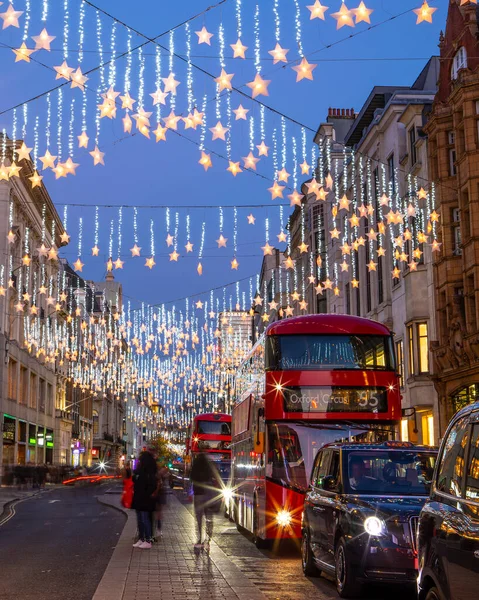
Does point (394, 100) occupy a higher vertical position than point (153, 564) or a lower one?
higher

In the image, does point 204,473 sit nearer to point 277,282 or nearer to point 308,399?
point 308,399

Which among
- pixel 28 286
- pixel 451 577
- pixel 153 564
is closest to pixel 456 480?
pixel 451 577

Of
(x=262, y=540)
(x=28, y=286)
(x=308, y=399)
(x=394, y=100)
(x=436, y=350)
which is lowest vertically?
(x=262, y=540)

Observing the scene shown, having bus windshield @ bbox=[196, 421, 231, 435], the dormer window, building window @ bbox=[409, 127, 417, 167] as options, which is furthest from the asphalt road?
the dormer window

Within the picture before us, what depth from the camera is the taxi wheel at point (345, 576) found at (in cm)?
1073

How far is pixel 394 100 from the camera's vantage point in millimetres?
40062

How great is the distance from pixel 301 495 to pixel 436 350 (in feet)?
61.5

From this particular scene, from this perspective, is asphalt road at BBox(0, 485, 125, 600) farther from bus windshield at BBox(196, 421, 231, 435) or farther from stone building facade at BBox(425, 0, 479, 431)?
stone building facade at BBox(425, 0, 479, 431)

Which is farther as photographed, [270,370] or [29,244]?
[29,244]

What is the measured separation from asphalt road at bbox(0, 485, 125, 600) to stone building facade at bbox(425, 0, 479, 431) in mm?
12861

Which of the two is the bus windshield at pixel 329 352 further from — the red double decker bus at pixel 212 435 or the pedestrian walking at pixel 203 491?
the red double decker bus at pixel 212 435

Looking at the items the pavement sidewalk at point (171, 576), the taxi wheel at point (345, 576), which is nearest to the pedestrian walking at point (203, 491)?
the pavement sidewalk at point (171, 576)

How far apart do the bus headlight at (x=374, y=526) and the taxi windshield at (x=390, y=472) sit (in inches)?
34.7

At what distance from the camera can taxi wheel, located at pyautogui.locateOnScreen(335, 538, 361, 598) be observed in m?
10.7
